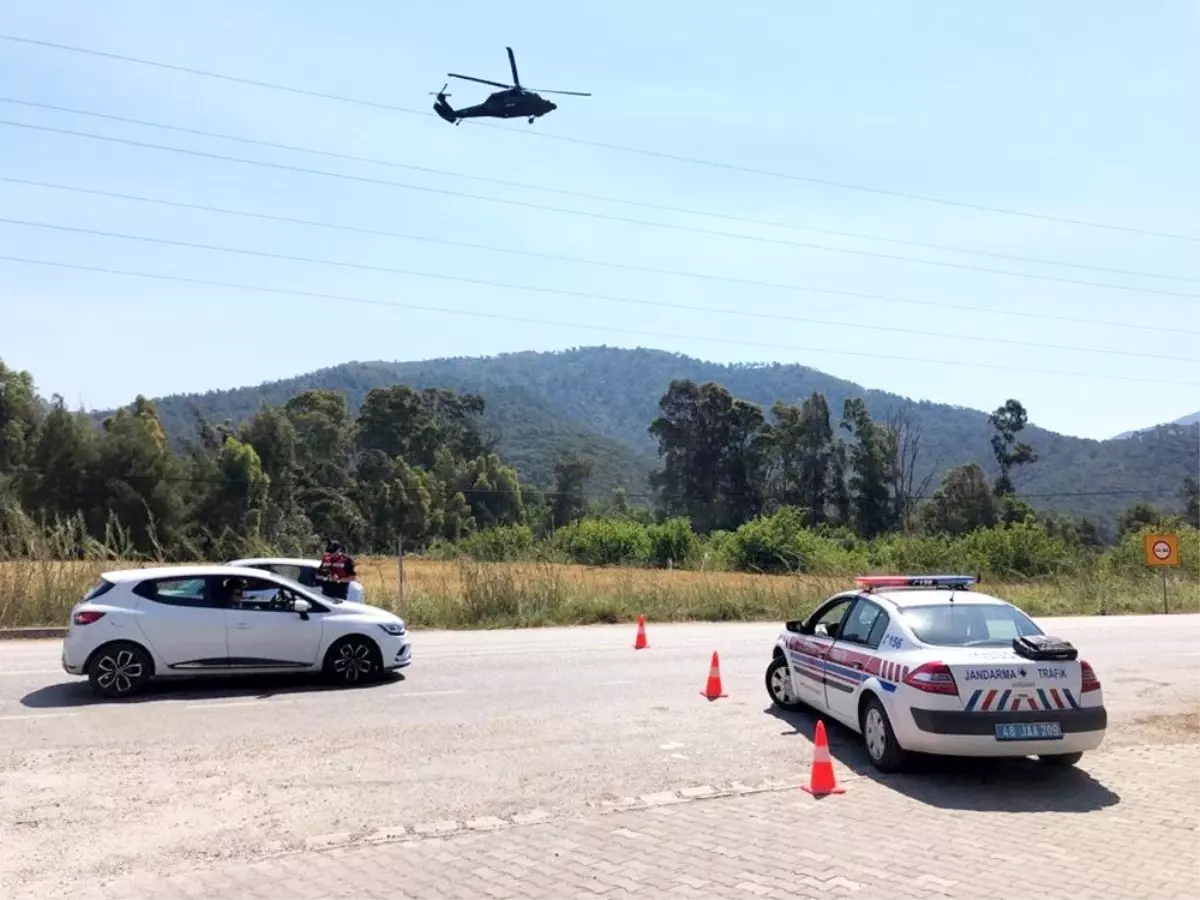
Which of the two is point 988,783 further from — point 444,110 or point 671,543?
point 671,543

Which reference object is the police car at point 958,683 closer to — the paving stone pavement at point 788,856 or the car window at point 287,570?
the paving stone pavement at point 788,856

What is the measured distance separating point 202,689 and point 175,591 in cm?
127

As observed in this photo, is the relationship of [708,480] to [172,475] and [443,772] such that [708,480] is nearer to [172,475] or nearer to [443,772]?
[172,475]

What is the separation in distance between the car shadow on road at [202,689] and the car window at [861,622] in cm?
604

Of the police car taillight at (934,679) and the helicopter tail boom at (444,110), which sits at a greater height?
the helicopter tail boom at (444,110)

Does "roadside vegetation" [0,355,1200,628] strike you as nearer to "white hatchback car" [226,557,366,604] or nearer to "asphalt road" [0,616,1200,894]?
"white hatchback car" [226,557,366,604]

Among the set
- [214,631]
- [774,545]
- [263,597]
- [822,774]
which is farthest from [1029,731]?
[774,545]

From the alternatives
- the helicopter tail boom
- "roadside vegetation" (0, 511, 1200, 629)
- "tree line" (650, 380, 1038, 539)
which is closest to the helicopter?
the helicopter tail boom

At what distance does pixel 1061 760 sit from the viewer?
9055mm

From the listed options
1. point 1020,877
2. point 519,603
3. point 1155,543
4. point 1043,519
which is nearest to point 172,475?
point 519,603

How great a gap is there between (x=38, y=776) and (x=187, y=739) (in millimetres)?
1557

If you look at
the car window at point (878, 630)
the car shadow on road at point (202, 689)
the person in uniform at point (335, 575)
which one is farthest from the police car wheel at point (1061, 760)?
the person in uniform at point (335, 575)

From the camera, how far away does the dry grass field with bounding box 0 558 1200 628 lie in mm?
19891

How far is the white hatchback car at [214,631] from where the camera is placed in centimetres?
1196
